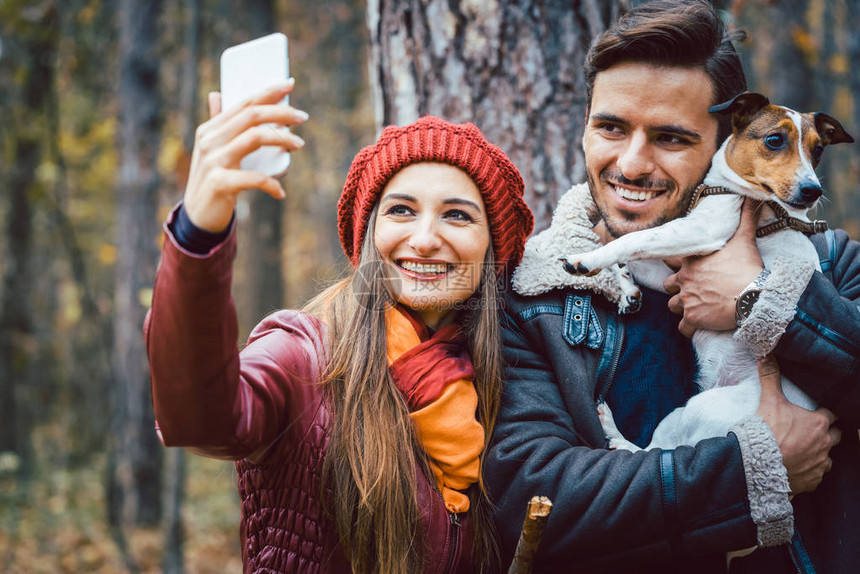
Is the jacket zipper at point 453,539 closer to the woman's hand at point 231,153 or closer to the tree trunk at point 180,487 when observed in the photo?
the woman's hand at point 231,153

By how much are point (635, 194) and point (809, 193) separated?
0.55 metres

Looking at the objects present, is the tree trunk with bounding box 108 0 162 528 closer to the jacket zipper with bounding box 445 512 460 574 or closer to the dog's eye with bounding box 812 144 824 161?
the jacket zipper with bounding box 445 512 460 574

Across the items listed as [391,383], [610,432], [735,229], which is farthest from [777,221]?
[391,383]

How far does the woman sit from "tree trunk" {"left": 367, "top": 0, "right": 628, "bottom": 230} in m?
0.72

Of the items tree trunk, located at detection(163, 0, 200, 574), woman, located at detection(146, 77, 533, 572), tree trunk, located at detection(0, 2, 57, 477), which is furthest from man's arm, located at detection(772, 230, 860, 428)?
tree trunk, located at detection(0, 2, 57, 477)

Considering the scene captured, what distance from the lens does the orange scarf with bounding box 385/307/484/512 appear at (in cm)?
223

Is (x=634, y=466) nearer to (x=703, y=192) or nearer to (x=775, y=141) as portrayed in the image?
(x=703, y=192)

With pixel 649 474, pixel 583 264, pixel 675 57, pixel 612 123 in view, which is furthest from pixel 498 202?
pixel 649 474

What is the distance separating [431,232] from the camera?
2.27 meters

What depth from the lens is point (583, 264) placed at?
2.38 m

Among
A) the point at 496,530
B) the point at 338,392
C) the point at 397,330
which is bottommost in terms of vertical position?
the point at 496,530

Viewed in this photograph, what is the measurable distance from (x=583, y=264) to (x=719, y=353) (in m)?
0.59

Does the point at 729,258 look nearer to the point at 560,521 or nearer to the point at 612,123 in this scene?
the point at 612,123

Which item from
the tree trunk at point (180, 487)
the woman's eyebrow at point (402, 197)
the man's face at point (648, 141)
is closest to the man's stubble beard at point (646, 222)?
the man's face at point (648, 141)
